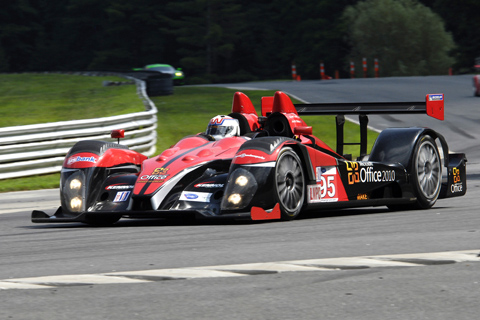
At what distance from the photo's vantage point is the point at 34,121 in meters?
21.0

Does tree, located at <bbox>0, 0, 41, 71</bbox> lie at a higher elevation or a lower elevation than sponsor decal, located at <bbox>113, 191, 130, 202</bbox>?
higher

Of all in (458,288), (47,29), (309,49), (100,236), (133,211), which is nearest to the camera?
(458,288)

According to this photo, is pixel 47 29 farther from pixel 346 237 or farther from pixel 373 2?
pixel 346 237

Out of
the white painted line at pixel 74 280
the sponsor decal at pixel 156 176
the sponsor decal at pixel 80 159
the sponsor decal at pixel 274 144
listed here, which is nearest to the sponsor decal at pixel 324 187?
the sponsor decal at pixel 274 144

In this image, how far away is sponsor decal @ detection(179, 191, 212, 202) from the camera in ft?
26.1

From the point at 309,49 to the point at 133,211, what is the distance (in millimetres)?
61676

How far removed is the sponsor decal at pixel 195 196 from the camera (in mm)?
7953

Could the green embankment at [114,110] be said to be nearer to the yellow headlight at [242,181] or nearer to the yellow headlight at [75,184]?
the yellow headlight at [75,184]

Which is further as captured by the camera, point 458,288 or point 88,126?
point 88,126

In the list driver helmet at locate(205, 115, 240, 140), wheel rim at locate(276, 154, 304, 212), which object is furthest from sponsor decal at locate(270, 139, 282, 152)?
driver helmet at locate(205, 115, 240, 140)

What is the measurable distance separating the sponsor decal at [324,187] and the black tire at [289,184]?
13 centimetres

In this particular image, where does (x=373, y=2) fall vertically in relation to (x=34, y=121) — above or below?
above

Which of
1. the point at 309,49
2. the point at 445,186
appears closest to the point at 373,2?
the point at 309,49

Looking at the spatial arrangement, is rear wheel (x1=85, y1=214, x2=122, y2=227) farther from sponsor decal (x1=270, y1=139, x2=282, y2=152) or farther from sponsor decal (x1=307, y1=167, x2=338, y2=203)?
sponsor decal (x1=307, y1=167, x2=338, y2=203)
